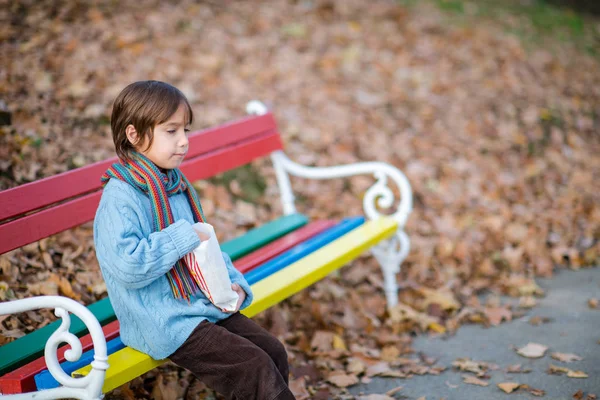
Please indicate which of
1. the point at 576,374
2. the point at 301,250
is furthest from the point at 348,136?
the point at 576,374

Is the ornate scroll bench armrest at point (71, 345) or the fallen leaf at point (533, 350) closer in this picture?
the ornate scroll bench armrest at point (71, 345)

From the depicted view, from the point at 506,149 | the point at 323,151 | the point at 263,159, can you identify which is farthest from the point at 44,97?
the point at 506,149

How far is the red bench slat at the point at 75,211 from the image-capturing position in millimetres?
2750

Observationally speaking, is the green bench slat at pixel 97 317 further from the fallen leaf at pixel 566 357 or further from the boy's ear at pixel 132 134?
the fallen leaf at pixel 566 357

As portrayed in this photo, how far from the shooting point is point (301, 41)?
7.32 meters

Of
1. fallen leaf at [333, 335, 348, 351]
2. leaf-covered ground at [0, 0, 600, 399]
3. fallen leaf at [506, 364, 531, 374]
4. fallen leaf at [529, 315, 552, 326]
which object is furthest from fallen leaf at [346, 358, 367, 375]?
fallen leaf at [529, 315, 552, 326]

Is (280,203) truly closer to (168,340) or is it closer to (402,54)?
(168,340)

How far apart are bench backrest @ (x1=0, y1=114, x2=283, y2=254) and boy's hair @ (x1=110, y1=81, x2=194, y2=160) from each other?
26.3 inches

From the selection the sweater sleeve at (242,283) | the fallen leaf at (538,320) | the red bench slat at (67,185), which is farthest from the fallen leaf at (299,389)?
the fallen leaf at (538,320)

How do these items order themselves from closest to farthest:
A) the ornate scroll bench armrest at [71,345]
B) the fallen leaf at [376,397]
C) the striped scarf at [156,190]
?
1. the ornate scroll bench armrest at [71,345]
2. the striped scarf at [156,190]
3. the fallen leaf at [376,397]

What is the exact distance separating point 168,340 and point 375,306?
2066 millimetres

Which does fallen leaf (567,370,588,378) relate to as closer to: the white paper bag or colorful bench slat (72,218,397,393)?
colorful bench slat (72,218,397,393)

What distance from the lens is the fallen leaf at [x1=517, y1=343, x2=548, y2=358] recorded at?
343cm

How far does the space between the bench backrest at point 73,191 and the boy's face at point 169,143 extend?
70 centimetres
